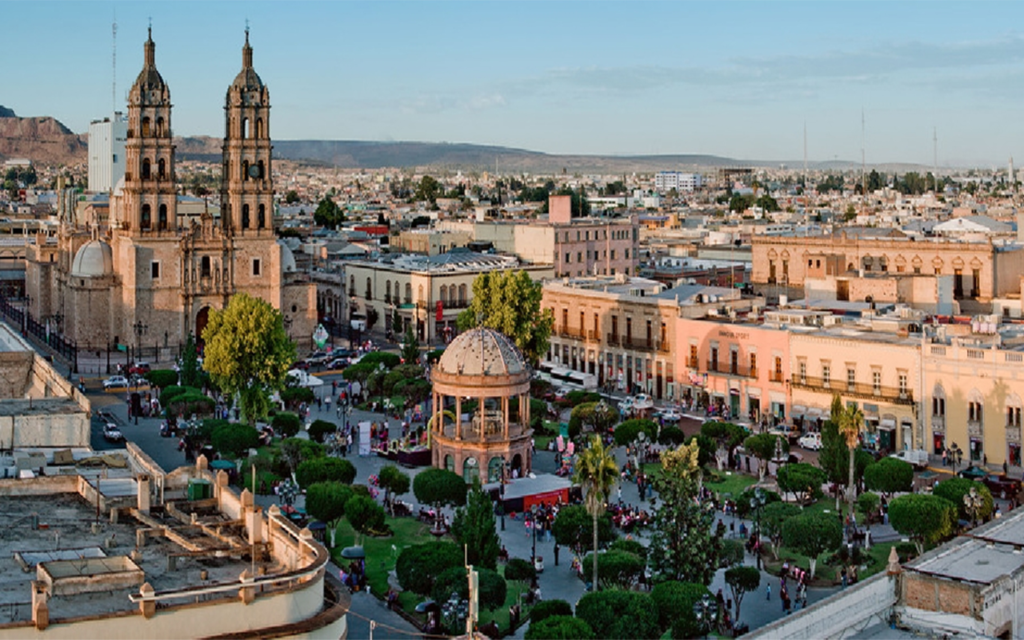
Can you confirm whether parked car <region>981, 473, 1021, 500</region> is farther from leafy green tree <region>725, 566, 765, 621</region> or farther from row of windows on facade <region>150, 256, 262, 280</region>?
row of windows on facade <region>150, 256, 262, 280</region>

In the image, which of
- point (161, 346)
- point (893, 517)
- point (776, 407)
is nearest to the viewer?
point (893, 517)

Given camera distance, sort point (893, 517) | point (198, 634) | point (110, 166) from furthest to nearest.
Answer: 1. point (110, 166)
2. point (893, 517)
3. point (198, 634)

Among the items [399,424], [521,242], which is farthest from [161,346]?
[521,242]

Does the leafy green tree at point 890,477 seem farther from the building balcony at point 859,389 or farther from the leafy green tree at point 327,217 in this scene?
the leafy green tree at point 327,217

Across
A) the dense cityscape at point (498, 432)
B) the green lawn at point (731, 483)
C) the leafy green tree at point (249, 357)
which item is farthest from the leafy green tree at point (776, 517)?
the leafy green tree at point (249, 357)

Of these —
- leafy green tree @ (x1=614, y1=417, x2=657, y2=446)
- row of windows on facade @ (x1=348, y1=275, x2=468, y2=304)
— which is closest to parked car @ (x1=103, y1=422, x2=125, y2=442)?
leafy green tree @ (x1=614, y1=417, x2=657, y2=446)

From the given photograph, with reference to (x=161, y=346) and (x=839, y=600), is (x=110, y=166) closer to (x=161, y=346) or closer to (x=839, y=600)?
(x=161, y=346)

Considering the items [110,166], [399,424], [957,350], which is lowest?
[399,424]
